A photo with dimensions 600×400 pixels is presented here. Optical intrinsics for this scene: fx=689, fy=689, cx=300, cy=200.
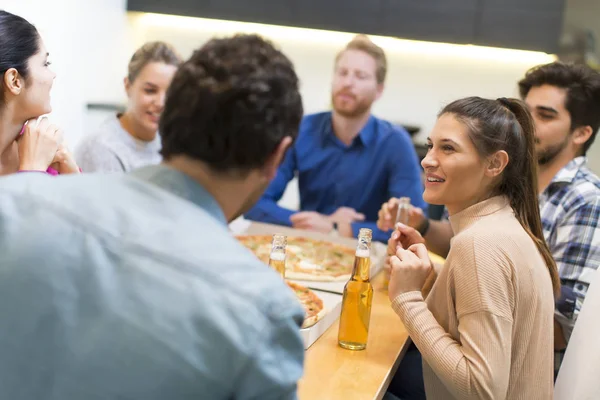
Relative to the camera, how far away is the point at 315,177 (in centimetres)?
287

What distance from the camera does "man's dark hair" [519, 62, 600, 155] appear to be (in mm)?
2229

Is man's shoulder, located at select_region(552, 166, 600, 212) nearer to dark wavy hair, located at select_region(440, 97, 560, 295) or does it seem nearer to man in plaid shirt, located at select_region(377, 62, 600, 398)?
man in plaid shirt, located at select_region(377, 62, 600, 398)

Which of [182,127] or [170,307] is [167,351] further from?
[182,127]

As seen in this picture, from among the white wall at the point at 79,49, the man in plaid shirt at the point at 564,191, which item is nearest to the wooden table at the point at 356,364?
the man in plaid shirt at the point at 564,191

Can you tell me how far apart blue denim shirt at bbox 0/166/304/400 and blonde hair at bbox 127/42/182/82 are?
1738 millimetres

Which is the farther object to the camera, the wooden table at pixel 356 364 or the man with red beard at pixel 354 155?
the man with red beard at pixel 354 155

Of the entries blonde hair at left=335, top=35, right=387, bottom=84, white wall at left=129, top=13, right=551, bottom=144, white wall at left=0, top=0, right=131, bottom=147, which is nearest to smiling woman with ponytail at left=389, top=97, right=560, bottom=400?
blonde hair at left=335, top=35, right=387, bottom=84

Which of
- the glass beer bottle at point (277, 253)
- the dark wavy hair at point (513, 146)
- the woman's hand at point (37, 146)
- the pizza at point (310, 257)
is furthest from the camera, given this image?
the pizza at point (310, 257)

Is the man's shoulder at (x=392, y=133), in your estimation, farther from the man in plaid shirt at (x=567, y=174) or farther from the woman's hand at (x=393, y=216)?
the woman's hand at (x=393, y=216)

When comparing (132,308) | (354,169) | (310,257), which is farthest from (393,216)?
(132,308)

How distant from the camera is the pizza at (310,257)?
189 centimetres

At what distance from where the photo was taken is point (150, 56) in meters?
2.45

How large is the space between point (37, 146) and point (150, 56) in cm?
86

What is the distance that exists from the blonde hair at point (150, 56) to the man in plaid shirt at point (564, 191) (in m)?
0.98
